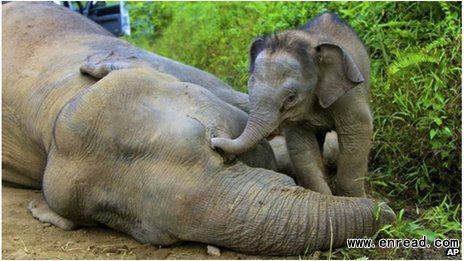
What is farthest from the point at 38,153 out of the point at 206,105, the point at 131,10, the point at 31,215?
the point at 131,10

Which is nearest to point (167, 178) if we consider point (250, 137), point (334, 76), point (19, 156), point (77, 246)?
point (250, 137)

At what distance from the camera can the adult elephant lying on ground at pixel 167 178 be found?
292cm

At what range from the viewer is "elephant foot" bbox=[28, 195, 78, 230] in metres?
3.44

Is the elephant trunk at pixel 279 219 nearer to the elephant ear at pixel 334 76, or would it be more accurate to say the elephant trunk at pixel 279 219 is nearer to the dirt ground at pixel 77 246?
the dirt ground at pixel 77 246

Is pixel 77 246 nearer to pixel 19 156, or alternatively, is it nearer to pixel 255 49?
pixel 19 156

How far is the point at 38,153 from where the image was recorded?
12.8 feet

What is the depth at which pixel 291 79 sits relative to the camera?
3.03 meters

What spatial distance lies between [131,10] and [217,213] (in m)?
5.95

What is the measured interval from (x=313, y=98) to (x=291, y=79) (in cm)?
30

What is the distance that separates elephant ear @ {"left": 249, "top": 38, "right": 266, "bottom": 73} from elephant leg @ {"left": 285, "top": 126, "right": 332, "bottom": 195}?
37 centimetres

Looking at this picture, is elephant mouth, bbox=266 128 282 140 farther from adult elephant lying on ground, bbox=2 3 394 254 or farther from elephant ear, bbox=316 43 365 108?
elephant ear, bbox=316 43 365 108

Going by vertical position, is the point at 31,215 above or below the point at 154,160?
below

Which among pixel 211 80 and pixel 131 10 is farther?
pixel 131 10

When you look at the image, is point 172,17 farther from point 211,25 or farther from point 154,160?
point 154,160
